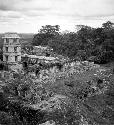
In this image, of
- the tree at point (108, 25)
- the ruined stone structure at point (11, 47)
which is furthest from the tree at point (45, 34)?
the ruined stone structure at point (11, 47)

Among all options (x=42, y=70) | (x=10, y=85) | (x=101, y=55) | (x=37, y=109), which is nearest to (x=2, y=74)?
(x=10, y=85)

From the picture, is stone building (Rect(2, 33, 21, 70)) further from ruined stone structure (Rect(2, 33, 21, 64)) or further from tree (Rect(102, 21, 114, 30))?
tree (Rect(102, 21, 114, 30))

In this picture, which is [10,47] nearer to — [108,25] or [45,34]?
[108,25]

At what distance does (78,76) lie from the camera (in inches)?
1200

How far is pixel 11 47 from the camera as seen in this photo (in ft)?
95.8

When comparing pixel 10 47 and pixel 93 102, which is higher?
pixel 10 47

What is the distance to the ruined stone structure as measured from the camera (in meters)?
29.2

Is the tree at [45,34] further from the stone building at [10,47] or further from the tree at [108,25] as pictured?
the stone building at [10,47]

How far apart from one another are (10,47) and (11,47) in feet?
0.36

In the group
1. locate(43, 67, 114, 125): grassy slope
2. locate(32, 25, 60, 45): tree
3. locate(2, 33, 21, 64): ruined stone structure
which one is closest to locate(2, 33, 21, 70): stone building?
locate(2, 33, 21, 64): ruined stone structure

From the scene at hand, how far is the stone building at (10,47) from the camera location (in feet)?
95.7

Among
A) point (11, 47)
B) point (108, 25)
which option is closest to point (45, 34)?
point (108, 25)

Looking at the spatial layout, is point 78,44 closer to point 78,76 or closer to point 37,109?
point 78,76

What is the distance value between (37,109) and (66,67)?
14.2m
